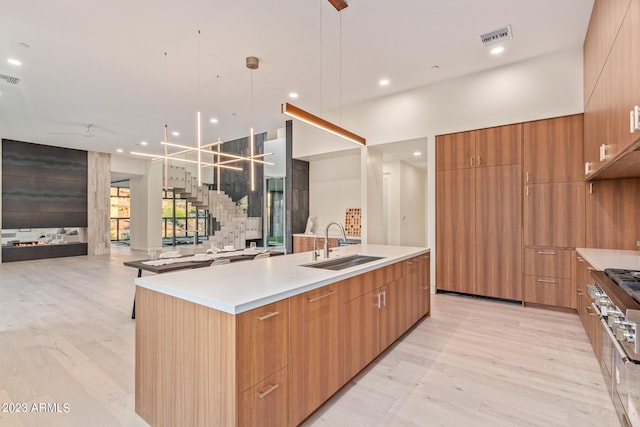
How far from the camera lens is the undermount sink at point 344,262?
2.75m

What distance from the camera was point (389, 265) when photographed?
2773 mm

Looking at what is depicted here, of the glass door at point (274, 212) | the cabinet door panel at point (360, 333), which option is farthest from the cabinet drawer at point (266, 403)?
the glass door at point (274, 212)

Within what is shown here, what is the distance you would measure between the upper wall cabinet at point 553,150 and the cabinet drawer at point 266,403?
13.3 ft

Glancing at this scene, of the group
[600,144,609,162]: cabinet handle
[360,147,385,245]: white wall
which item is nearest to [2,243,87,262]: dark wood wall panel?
[360,147,385,245]: white wall

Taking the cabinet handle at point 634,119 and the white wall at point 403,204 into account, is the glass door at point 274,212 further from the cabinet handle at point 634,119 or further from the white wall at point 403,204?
the cabinet handle at point 634,119

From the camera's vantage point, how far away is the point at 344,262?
300 centimetres

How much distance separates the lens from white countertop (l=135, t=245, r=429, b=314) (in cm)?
146

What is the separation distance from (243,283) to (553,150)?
420 cm

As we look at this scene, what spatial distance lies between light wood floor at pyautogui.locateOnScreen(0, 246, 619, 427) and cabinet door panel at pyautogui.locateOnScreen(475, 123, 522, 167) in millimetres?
1970

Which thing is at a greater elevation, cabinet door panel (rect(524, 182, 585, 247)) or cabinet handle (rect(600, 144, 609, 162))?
cabinet handle (rect(600, 144, 609, 162))

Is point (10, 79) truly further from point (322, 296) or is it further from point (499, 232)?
point (499, 232)

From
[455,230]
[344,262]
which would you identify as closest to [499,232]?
[455,230]

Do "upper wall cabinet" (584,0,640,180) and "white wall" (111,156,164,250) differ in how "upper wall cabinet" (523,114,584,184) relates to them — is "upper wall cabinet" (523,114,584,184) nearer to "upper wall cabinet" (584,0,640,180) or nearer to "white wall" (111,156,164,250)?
"upper wall cabinet" (584,0,640,180)

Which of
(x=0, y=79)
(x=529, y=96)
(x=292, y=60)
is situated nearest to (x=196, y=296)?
(x=292, y=60)
